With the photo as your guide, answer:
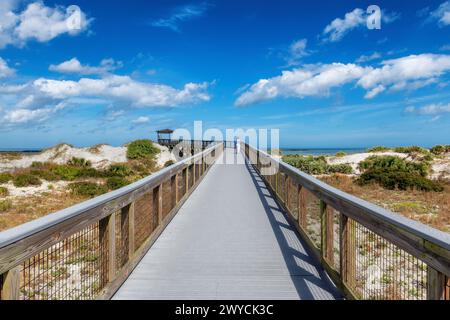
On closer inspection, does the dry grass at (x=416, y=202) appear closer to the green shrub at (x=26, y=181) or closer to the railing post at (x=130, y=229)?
the railing post at (x=130, y=229)

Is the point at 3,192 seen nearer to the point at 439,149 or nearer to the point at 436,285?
the point at 436,285

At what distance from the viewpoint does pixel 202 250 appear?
186 inches

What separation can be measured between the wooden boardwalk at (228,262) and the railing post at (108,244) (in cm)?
22

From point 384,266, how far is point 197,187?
6329 mm

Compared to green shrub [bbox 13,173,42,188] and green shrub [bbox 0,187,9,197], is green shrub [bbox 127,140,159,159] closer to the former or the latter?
green shrub [bbox 13,173,42,188]

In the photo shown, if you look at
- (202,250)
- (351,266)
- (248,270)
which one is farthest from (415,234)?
(202,250)

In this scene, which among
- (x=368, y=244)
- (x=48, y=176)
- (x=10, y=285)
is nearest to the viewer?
(x=10, y=285)

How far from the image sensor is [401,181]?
13.4 meters

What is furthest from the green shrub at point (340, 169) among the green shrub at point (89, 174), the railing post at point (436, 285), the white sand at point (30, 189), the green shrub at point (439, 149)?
the railing post at point (436, 285)

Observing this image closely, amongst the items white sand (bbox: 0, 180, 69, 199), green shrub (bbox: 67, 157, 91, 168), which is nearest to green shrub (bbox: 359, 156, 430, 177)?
white sand (bbox: 0, 180, 69, 199)

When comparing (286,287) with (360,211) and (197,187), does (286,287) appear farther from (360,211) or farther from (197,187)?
(197,187)

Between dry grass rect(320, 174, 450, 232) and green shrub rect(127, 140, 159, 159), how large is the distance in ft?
72.0

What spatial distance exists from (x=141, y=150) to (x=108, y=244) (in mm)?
30941

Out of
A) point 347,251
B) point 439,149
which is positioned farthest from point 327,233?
point 439,149
